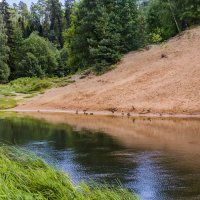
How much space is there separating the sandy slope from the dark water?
6.44m

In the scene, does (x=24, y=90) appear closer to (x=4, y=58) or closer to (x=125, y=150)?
(x=4, y=58)

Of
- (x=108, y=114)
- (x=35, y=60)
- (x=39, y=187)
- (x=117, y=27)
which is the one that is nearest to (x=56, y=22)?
(x=35, y=60)

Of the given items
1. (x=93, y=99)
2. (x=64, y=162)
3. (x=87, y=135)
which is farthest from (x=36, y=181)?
(x=93, y=99)

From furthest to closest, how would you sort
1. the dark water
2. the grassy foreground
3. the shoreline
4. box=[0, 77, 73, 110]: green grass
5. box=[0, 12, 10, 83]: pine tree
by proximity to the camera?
1. box=[0, 12, 10, 83]: pine tree
2. box=[0, 77, 73, 110]: green grass
3. the shoreline
4. the dark water
5. the grassy foreground

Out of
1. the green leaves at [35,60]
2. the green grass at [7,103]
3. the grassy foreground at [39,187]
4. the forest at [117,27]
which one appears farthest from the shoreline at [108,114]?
the green leaves at [35,60]

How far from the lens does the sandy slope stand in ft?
157

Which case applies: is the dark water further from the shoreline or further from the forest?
the forest

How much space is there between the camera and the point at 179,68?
55.5m

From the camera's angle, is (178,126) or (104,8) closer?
(178,126)

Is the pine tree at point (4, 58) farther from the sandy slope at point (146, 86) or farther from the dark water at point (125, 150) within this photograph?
the dark water at point (125, 150)

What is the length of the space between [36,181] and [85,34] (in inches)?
2362

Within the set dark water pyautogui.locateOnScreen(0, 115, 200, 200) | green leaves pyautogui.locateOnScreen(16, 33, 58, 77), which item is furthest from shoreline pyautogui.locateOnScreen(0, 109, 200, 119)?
green leaves pyautogui.locateOnScreen(16, 33, 58, 77)

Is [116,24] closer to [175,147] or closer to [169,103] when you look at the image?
[169,103]

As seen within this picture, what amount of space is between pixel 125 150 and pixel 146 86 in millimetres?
27779
